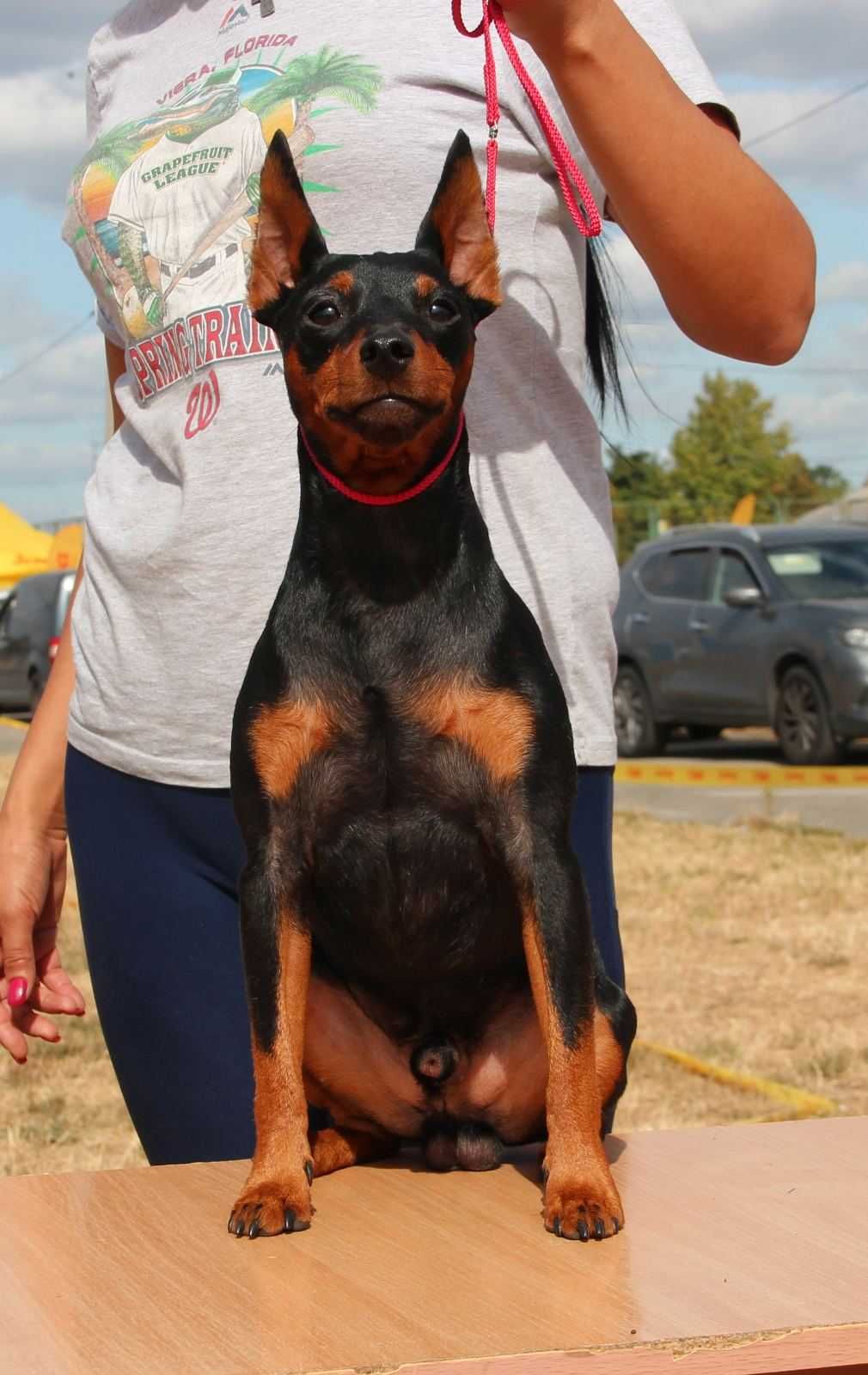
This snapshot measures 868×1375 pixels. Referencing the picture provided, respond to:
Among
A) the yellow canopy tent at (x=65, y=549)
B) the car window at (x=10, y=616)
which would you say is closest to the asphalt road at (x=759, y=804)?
the car window at (x=10, y=616)

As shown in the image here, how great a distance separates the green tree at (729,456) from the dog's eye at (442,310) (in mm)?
52908

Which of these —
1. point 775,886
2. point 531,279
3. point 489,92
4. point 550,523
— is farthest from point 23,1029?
point 775,886

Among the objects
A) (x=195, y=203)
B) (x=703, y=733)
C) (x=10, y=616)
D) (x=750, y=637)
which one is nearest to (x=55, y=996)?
(x=195, y=203)

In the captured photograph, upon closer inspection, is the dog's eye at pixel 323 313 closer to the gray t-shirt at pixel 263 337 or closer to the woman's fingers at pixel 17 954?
the gray t-shirt at pixel 263 337

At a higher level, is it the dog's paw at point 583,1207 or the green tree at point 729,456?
the green tree at point 729,456

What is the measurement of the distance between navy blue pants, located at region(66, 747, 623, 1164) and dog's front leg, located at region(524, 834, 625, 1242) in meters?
0.48

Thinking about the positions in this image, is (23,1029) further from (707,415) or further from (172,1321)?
(707,415)

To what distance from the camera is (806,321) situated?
215 cm

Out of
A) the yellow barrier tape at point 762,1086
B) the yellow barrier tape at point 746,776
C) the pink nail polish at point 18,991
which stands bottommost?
the yellow barrier tape at point 762,1086

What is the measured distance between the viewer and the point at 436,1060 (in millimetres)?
2084

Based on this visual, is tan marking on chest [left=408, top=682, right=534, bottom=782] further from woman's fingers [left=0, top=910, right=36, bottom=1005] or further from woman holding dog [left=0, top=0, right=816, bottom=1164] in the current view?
woman's fingers [left=0, top=910, right=36, bottom=1005]

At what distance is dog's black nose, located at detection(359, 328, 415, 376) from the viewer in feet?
5.73

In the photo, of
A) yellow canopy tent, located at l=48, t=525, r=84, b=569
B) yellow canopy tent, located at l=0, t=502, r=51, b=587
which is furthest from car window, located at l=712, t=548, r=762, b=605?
yellow canopy tent, located at l=0, t=502, r=51, b=587

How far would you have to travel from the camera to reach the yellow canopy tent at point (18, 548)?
114 feet
